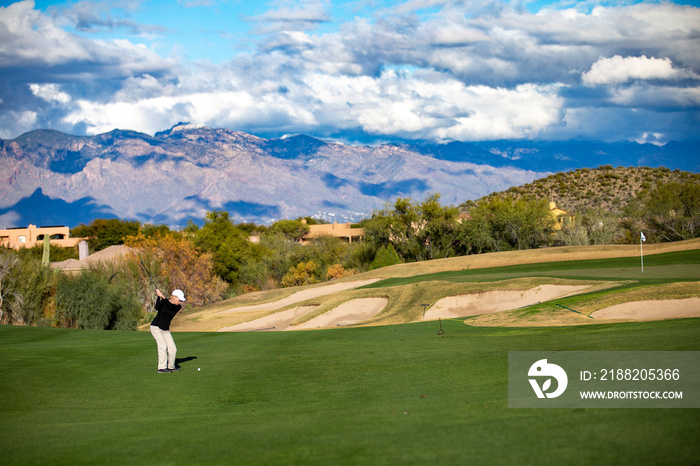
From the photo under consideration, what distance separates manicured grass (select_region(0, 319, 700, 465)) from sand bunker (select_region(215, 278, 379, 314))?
858 inches

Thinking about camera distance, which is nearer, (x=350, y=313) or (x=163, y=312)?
(x=163, y=312)

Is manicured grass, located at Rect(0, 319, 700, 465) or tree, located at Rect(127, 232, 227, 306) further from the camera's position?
tree, located at Rect(127, 232, 227, 306)

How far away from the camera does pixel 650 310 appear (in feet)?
66.5

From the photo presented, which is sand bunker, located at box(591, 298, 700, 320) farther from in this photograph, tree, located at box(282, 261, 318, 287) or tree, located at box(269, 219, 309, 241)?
tree, located at box(269, 219, 309, 241)

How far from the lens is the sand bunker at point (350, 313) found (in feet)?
107

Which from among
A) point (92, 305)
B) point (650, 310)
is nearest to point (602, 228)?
point (650, 310)

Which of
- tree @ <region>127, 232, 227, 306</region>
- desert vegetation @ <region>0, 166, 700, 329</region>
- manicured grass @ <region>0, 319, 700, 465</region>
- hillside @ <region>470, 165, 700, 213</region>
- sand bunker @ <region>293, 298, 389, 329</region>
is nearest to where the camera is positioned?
manicured grass @ <region>0, 319, 700, 465</region>

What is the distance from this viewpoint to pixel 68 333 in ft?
85.4

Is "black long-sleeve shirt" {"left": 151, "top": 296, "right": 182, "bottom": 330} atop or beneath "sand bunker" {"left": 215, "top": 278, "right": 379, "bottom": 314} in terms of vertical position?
atop

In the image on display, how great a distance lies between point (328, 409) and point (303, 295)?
113 feet

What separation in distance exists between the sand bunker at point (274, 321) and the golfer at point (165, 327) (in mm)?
18251

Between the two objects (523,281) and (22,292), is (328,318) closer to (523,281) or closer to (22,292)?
(523,281)

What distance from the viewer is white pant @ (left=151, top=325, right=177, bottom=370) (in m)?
14.1

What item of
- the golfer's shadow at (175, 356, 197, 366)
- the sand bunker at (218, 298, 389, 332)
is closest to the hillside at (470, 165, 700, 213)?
the sand bunker at (218, 298, 389, 332)
